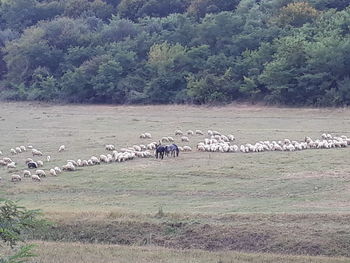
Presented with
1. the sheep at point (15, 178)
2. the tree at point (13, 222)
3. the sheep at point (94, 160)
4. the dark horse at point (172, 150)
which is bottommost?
the sheep at point (15, 178)

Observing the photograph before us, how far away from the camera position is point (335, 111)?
4491 centimetres

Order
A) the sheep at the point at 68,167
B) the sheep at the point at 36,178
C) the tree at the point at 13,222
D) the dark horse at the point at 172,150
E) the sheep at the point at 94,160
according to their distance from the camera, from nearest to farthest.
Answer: the tree at the point at 13,222
the sheep at the point at 36,178
the sheep at the point at 68,167
the sheep at the point at 94,160
the dark horse at the point at 172,150

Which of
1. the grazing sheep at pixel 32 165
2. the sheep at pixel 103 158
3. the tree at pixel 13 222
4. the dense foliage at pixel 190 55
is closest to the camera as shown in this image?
the tree at pixel 13 222

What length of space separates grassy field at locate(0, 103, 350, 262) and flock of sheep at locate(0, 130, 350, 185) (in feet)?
1.38

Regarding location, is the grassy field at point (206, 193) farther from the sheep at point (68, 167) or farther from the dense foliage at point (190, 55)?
the dense foliage at point (190, 55)

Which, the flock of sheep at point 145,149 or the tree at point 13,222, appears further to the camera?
the flock of sheep at point 145,149

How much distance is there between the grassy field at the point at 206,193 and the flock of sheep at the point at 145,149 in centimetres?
42

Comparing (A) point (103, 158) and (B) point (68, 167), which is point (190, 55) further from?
(B) point (68, 167)

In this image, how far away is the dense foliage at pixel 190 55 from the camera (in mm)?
49031

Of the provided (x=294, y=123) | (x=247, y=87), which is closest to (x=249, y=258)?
(x=294, y=123)

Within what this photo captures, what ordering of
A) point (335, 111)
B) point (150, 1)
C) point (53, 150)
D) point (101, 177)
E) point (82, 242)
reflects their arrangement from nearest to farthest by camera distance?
point (82, 242), point (101, 177), point (53, 150), point (335, 111), point (150, 1)

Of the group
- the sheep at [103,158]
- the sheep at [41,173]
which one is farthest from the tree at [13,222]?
the sheep at [103,158]

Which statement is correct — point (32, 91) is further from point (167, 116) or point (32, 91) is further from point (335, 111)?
point (335, 111)

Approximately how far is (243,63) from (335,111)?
33.7ft
